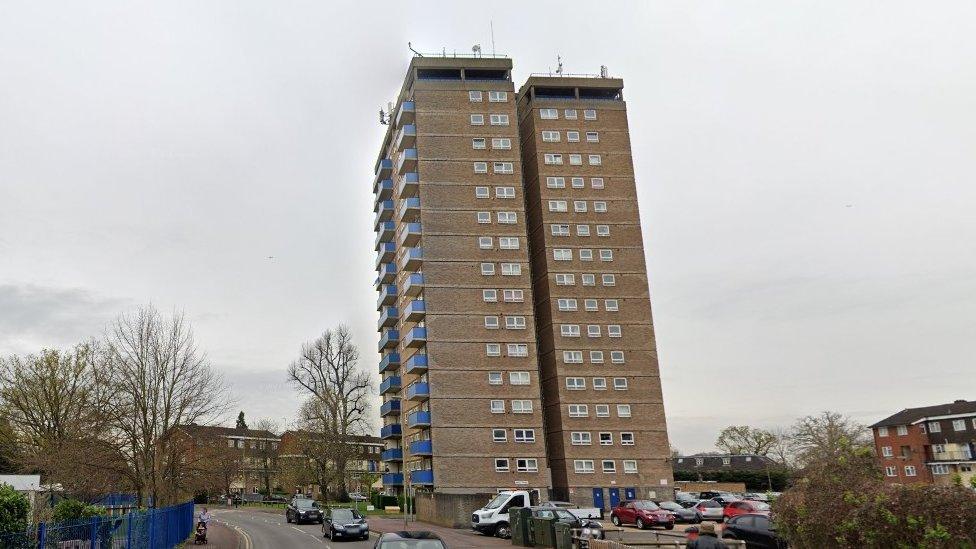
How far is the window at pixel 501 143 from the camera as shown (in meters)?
63.2

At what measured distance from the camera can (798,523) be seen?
648 inches

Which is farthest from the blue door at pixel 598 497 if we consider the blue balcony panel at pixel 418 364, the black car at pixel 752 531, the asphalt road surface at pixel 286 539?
the black car at pixel 752 531

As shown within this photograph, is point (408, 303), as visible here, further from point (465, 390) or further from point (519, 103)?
point (519, 103)

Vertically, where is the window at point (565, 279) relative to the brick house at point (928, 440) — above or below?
above

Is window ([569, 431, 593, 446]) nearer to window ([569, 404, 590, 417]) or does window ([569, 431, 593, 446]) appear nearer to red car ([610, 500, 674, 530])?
window ([569, 404, 590, 417])

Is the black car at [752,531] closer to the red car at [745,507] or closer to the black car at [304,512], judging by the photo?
the red car at [745,507]

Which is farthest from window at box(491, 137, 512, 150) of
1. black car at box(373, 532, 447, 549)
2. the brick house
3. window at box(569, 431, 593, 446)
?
the brick house

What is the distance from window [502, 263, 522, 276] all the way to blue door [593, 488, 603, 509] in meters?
19.0

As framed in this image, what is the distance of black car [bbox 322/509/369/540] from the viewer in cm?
3359

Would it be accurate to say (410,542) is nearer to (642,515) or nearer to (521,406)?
(642,515)

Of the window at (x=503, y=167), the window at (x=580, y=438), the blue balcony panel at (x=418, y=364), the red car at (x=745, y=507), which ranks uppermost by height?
the window at (x=503, y=167)

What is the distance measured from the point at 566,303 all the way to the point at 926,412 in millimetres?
56980

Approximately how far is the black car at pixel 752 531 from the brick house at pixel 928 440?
6344 cm

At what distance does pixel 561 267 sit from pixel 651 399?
13979mm
